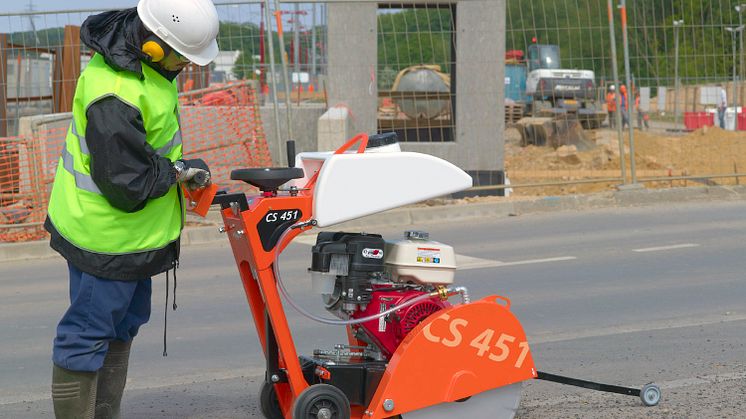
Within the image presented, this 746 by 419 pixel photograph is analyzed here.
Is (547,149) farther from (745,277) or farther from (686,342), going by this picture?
(686,342)

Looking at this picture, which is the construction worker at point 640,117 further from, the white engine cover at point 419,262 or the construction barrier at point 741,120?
the white engine cover at point 419,262

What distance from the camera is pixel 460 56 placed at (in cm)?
1473

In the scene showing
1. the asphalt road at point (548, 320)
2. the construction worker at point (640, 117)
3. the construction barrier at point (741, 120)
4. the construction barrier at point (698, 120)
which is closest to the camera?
the asphalt road at point (548, 320)

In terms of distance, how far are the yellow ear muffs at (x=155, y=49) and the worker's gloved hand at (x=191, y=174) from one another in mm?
409

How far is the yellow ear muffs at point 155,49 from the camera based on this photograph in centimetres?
403

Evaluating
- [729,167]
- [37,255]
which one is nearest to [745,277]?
[37,255]

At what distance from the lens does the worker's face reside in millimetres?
4109

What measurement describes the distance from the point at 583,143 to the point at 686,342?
12987 mm

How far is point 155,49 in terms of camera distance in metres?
4.03

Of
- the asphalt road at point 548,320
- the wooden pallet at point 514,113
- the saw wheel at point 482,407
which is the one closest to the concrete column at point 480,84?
the asphalt road at point 548,320

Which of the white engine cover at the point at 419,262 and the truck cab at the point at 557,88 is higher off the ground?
the truck cab at the point at 557,88

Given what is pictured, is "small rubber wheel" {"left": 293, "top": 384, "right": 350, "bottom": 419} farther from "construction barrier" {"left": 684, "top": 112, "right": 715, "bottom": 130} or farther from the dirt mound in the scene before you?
"construction barrier" {"left": 684, "top": 112, "right": 715, "bottom": 130}

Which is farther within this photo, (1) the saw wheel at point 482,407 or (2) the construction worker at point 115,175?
(1) the saw wheel at point 482,407

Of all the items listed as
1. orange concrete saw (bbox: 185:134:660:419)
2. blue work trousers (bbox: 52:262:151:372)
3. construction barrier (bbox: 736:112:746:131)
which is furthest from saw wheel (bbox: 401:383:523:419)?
construction barrier (bbox: 736:112:746:131)
